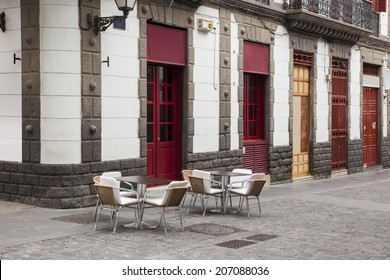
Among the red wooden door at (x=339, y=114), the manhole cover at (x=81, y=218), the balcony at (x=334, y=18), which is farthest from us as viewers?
the red wooden door at (x=339, y=114)

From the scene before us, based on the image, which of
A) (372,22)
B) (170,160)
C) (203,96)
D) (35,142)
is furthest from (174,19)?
(372,22)

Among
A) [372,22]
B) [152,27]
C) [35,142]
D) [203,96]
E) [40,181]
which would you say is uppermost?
[372,22]

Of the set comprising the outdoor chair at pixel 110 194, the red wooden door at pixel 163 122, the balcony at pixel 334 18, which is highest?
the balcony at pixel 334 18

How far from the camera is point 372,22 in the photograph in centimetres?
2198

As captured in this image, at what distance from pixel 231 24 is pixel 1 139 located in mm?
6418

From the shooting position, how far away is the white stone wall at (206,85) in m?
14.2

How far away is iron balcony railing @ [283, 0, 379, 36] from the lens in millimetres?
17312

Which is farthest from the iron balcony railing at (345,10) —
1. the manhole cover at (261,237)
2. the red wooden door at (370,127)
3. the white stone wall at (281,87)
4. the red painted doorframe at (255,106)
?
the manhole cover at (261,237)

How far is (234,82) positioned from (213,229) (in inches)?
253

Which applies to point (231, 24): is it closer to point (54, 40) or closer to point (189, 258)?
point (54, 40)

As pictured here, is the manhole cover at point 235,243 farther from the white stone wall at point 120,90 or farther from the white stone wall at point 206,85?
the white stone wall at point 206,85

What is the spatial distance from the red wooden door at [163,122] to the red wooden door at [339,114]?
7.93 metres

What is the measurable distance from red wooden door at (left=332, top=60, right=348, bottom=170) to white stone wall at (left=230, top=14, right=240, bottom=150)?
228 inches

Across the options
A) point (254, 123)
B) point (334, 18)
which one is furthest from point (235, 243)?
point (334, 18)
